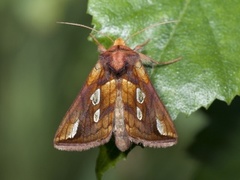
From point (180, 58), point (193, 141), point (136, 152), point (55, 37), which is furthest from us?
point (55, 37)

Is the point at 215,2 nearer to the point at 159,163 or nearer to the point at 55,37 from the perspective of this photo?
the point at 159,163

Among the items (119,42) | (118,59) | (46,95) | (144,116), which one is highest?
(119,42)

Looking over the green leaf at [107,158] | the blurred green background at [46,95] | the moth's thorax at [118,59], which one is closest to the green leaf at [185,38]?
the moth's thorax at [118,59]

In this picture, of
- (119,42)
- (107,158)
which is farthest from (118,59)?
(107,158)

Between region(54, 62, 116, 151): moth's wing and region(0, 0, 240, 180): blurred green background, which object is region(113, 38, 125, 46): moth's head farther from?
region(0, 0, 240, 180): blurred green background

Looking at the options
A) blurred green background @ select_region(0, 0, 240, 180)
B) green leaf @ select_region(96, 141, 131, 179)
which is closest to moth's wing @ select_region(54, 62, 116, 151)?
green leaf @ select_region(96, 141, 131, 179)

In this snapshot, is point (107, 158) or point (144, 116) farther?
point (144, 116)

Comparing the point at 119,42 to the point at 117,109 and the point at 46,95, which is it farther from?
the point at 46,95

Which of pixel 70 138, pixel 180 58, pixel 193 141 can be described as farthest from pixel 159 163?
pixel 180 58
